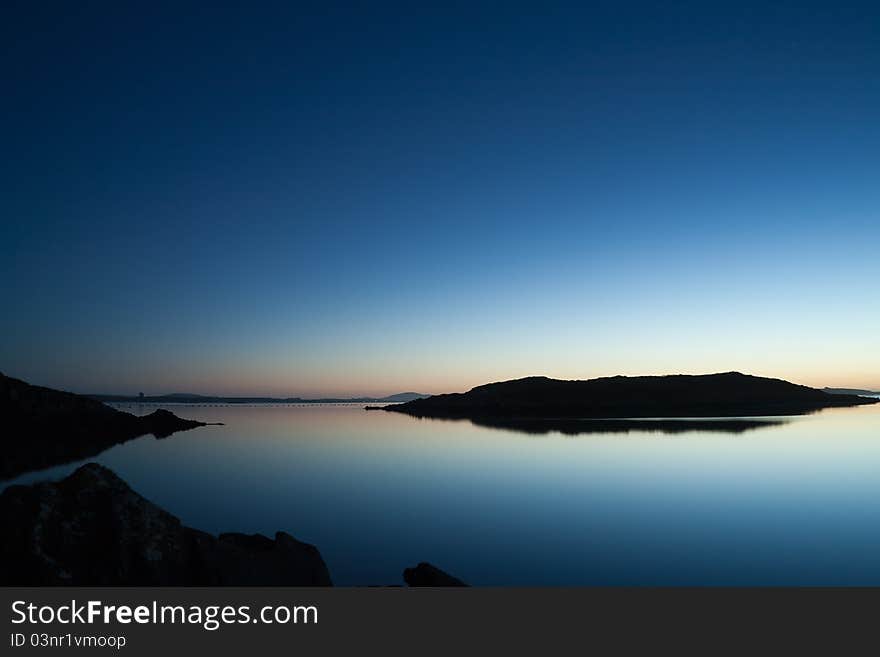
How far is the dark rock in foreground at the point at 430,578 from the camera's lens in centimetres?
1066

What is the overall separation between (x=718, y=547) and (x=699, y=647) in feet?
35.2

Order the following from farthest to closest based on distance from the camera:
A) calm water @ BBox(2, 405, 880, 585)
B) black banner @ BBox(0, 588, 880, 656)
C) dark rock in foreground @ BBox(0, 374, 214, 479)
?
dark rock in foreground @ BBox(0, 374, 214, 479) → calm water @ BBox(2, 405, 880, 585) → black banner @ BBox(0, 588, 880, 656)

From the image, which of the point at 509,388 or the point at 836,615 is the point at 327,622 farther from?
the point at 509,388

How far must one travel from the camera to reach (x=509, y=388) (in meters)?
155

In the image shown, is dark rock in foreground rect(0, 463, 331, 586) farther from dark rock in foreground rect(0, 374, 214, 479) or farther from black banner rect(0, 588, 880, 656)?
dark rock in foreground rect(0, 374, 214, 479)

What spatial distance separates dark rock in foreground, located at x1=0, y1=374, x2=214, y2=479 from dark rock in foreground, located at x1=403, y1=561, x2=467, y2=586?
101 feet

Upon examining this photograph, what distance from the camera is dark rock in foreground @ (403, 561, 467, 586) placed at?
10664mm

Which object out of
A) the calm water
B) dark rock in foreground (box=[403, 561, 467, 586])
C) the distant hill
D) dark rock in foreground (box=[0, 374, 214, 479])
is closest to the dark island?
the distant hill

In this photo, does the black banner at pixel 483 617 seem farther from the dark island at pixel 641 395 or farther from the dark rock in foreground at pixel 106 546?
the dark island at pixel 641 395

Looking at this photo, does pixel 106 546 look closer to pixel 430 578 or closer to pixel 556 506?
pixel 430 578

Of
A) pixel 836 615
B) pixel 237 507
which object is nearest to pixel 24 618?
pixel 836 615

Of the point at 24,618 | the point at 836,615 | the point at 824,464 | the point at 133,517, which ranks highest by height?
the point at 133,517

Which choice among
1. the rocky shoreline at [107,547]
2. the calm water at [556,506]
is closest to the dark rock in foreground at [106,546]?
the rocky shoreline at [107,547]

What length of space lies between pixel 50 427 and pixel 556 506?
48083 mm
